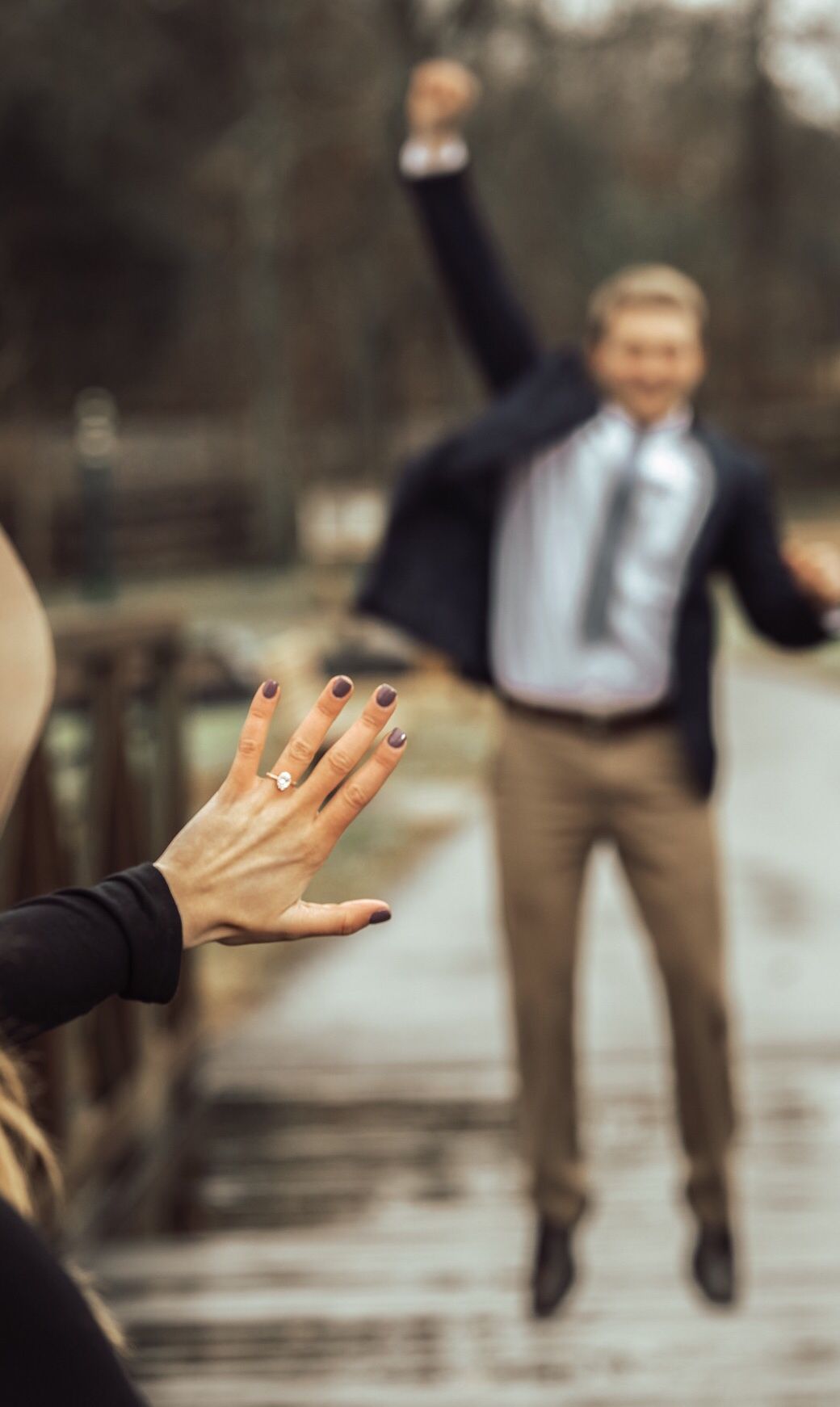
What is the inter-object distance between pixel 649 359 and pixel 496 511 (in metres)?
0.38

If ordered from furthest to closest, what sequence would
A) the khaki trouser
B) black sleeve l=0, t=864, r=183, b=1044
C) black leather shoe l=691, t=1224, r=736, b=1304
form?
1. black leather shoe l=691, t=1224, r=736, b=1304
2. the khaki trouser
3. black sleeve l=0, t=864, r=183, b=1044

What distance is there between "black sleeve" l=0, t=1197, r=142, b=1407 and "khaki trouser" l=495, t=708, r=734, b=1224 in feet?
8.18

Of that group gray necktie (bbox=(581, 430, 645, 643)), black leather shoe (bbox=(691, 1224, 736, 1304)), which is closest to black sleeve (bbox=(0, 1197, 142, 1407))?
gray necktie (bbox=(581, 430, 645, 643))

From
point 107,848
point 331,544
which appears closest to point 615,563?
point 107,848

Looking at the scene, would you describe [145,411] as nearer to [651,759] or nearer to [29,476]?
[29,476]

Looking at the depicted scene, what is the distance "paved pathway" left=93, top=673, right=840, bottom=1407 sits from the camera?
10.9ft

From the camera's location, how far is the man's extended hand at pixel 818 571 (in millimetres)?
3162

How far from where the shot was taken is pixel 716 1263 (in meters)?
3.52

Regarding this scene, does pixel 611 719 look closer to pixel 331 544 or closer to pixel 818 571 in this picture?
pixel 818 571

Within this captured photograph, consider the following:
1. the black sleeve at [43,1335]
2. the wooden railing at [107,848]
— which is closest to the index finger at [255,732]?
the black sleeve at [43,1335]

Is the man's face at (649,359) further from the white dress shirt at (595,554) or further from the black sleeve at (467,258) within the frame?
the black sleeve at (467,258)

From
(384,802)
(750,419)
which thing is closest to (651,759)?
(384,802)

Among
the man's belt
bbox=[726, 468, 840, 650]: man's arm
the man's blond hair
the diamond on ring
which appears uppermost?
the diamond on ring

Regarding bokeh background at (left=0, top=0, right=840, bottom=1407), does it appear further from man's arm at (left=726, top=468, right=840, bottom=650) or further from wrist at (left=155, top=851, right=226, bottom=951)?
wrist at (left=155, top=851, right=226, bottom=951)
